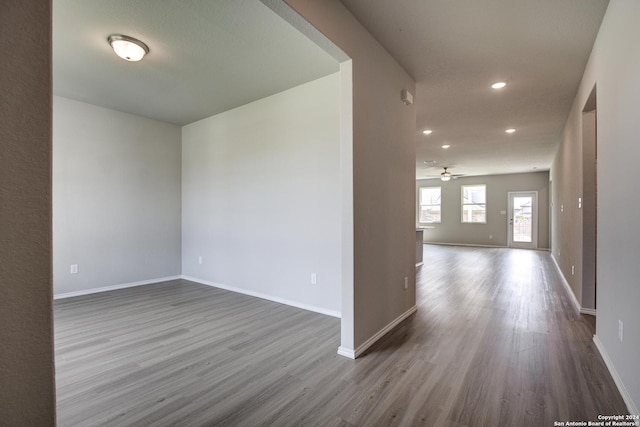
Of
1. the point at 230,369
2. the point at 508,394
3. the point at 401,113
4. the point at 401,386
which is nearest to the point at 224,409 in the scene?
the point at 230,369

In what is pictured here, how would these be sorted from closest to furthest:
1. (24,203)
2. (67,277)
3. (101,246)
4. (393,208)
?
(24,203)
(393,208)
(67,277)
(101,246)

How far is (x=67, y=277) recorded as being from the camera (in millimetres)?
4258

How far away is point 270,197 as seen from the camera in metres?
4.15

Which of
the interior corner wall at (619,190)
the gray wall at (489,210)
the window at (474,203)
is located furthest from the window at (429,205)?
the interior corner wall at (619,190)

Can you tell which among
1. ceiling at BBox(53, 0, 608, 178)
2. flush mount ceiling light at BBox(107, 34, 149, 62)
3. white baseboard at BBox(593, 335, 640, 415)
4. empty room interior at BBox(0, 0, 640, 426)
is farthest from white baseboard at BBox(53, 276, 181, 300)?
white baseboard at BBox(593, 335, 640, 415)

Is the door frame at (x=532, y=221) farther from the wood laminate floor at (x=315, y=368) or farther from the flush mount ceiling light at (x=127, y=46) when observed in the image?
the flush mount ceiling light at (x=127, y=46)

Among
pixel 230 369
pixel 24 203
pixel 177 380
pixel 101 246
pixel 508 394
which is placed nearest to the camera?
pixel 24 203

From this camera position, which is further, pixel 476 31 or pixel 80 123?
pixel 80 123

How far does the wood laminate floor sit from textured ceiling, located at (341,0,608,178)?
106 inches

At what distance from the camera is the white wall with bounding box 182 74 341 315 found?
11.7ft

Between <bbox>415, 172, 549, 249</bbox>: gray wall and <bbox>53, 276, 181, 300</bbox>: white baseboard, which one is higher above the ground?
<bbox>415, 172, 549, 249</bbox>: gray wall

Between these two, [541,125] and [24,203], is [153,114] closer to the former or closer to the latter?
[24,203]

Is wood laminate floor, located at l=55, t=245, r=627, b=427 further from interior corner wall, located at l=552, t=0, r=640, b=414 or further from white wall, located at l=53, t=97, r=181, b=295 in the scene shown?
white wall, located at l=53, t=97, r=181, b=295

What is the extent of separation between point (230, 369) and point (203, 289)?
268 cm
